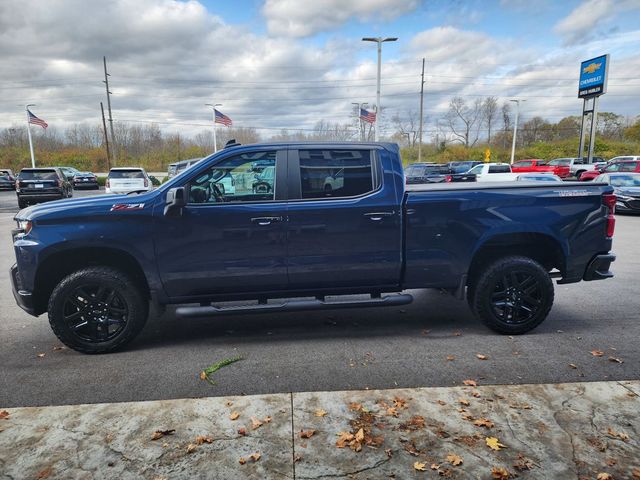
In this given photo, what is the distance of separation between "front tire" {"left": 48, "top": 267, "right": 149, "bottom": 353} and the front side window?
3.65ft

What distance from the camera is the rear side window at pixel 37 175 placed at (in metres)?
18.8

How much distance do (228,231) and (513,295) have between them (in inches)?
120

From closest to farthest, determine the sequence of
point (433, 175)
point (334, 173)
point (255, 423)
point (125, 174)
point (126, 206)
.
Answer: point (255, 423) → point (126, 206) → point (334, 173) → point (125, 174) → point (433, 175)

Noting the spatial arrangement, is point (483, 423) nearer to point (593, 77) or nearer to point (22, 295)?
point (22, 295)

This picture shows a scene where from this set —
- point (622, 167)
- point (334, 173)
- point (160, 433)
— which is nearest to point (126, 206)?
point (334, 173)

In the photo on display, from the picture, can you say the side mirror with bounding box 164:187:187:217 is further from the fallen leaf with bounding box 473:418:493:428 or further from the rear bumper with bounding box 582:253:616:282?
the rear bumper with bounding box 582:253:616:282

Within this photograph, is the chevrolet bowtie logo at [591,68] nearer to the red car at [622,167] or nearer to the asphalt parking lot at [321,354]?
the red car at [622,167]

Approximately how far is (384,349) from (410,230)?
1.22m

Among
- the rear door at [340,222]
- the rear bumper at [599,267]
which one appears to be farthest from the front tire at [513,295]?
the rear door at [340,222]

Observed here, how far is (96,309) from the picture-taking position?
4277 millimetres

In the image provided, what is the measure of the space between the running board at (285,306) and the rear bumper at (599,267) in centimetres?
201

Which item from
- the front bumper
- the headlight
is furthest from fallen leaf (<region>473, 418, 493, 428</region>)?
the headlight

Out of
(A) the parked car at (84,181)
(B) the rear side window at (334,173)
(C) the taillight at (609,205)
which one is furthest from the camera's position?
(A) the parked car at (84,181)

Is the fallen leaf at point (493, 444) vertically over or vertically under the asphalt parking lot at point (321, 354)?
over
